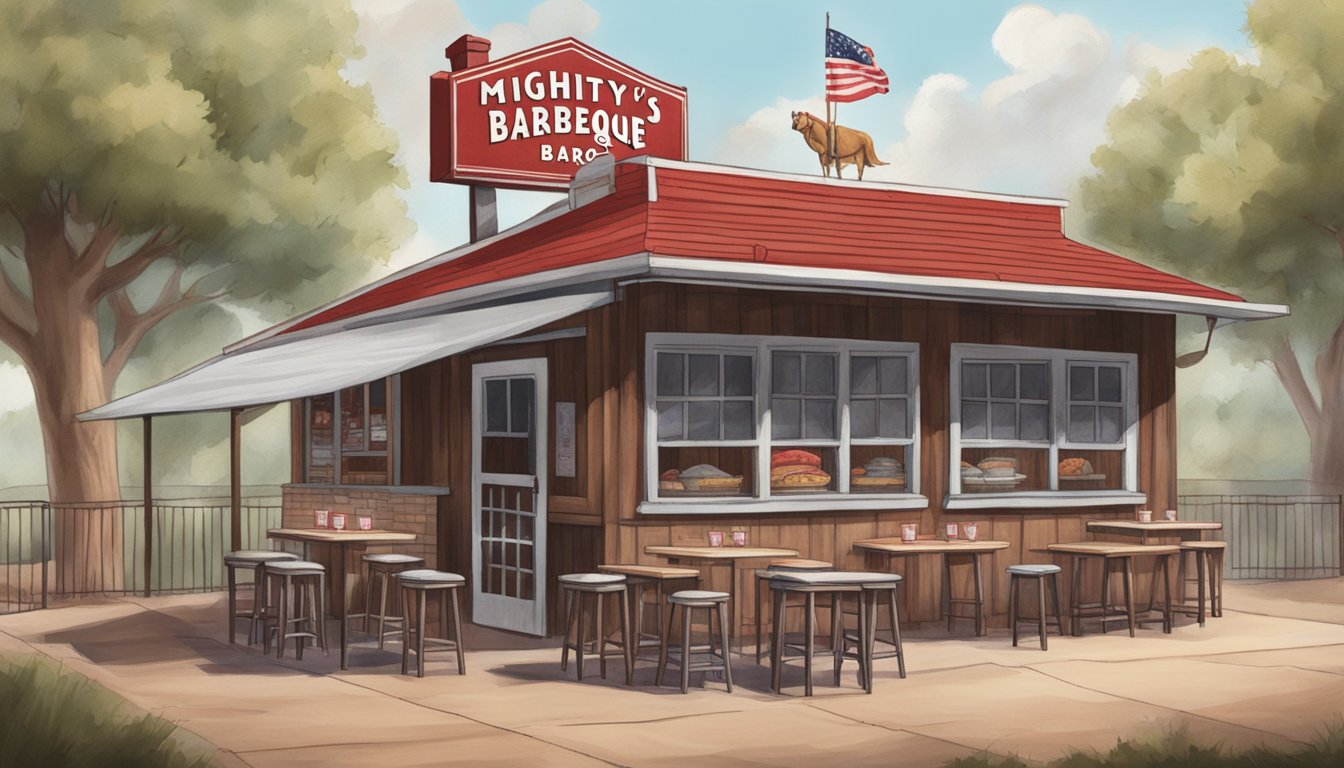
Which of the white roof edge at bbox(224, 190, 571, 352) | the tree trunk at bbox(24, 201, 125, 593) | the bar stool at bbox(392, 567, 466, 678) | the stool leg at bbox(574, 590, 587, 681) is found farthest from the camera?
the tree trunk at bbox(24, 201, 125, 593)

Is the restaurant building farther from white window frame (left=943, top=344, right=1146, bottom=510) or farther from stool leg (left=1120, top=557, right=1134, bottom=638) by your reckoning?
stool leg (left=1120, top=557, right=1134, bottom=638)

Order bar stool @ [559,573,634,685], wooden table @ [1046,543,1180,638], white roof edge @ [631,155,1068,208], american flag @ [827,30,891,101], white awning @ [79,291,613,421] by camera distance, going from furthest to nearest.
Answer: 1. american flag @ [827,30,891,101]
2. white roof edge @ [631,155,1068,208]
3. wooden table @ [1046,543,1180,638]
4. white awning @ [79,291,613,421]
5. bar stool @ [559,573,634,685]

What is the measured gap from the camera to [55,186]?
72.5 ft

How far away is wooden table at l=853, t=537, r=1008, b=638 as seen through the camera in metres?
13.2

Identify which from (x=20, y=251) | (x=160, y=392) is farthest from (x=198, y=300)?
(x=160, y=392)

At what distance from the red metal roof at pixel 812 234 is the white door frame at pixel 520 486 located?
2.84 feet

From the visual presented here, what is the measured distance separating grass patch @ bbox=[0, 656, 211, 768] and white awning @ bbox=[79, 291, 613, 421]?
3.76m

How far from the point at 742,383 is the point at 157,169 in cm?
1152

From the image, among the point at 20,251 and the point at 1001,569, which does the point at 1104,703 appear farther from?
the point at 20,251

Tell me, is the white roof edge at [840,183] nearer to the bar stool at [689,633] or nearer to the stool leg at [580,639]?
the stool leg at [580,639]

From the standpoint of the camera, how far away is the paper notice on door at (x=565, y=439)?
42.8 feet

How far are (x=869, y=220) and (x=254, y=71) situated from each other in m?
Result: 11.7

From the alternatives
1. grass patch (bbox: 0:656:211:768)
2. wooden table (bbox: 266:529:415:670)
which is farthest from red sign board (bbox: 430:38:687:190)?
grass patch (bbox: 0:656:211:768)

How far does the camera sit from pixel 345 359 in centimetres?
1348
